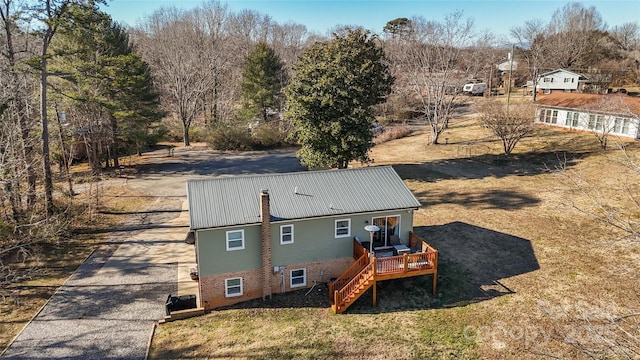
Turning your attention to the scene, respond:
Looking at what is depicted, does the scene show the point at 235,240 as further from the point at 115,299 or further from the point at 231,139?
the point at 231,139

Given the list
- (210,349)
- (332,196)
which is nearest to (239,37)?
(332,196)

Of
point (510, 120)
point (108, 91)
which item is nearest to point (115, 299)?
point (108, 91)

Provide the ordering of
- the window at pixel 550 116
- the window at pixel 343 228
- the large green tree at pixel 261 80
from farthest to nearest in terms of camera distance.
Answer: the large green tree at pixel 261 80 → the window at pixel 550 116 → the window at pixel 343 228

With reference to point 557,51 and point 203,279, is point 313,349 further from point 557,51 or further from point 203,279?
point 557,51

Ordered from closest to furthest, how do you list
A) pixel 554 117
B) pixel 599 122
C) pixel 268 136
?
pixel 599 122 → pixel 554 117 → pixel 268 136

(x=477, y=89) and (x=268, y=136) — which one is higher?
(x=477, y=89)

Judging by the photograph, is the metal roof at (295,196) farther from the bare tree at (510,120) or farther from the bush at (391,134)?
the bush at (391,134)

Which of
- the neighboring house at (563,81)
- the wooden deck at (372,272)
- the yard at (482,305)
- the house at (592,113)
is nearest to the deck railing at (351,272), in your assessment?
the wooden deck at (372,272)
